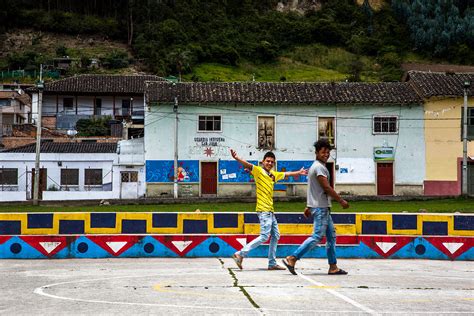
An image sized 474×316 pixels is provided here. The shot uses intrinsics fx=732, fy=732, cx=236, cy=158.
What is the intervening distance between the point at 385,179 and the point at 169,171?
1151cm

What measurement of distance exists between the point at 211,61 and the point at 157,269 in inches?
3187

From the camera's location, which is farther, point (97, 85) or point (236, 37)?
point (236, 37)

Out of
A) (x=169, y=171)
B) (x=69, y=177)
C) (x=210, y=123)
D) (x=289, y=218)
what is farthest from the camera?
(x=69, y=177)

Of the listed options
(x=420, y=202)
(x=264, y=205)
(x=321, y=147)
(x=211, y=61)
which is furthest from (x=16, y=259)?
(x=211, y=61)

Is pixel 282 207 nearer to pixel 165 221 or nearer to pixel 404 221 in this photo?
pixel 404 221

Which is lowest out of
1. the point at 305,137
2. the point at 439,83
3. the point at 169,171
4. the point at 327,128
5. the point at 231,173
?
the point at 231,173

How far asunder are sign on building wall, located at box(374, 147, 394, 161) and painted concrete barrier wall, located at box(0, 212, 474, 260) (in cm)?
2506

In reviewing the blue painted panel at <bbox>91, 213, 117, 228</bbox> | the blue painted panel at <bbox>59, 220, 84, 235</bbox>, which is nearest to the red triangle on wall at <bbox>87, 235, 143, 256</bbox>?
the blue painted panel at <bbox>91, 213, 117, 228</bbox>

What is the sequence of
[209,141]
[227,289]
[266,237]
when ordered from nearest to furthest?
[227,289]
[266,237]
[209,141]

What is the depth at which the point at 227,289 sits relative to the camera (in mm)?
7848

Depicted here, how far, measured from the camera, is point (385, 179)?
3909cm

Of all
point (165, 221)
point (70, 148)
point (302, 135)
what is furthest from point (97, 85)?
point (165, 221)

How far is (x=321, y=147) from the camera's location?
31.7 feet

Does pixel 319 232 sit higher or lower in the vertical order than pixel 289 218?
higher
